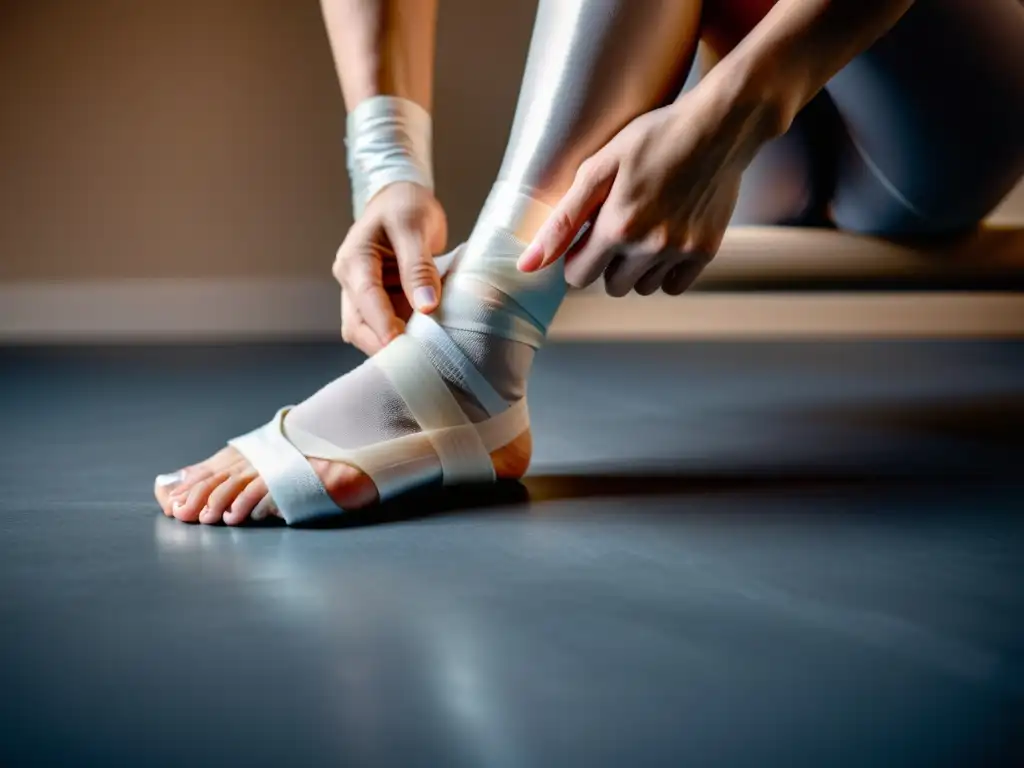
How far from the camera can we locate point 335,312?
273 cm

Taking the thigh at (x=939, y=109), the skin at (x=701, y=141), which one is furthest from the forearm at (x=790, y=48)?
the thigh at (x=939, y=109)

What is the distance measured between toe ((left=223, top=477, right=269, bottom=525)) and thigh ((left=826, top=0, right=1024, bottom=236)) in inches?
25.6

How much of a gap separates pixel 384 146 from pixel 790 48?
15.3 inches

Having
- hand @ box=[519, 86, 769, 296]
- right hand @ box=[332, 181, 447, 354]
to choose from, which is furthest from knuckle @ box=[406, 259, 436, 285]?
hand @ box=[519, 86, 769, 296]

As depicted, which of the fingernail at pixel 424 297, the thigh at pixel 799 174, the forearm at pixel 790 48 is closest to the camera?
the forearm at pixel 790 48

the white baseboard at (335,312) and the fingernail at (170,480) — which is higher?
the fingernail at (170,480)

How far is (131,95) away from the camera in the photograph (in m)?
2.67

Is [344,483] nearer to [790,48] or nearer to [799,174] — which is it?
[790,48]

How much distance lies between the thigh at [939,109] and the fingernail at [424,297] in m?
0.46

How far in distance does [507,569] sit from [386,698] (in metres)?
0.22

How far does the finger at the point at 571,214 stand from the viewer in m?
0.77

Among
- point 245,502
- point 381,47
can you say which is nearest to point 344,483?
point 245,502

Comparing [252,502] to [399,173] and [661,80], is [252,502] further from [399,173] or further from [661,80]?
[661,80]

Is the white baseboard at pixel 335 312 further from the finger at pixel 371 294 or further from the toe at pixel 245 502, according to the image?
the toe at pixel 245 502
